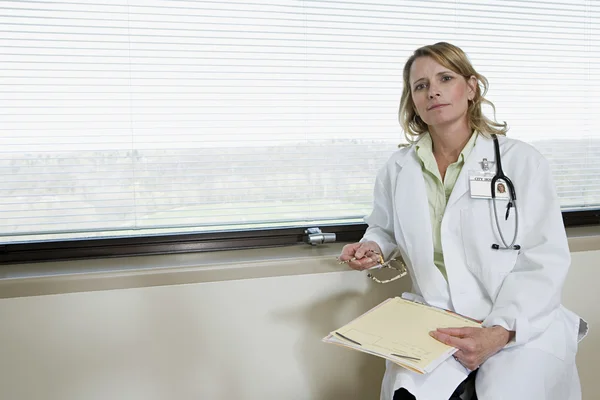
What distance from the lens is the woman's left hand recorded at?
120 centimetres

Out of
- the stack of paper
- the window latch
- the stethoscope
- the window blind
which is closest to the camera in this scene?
the stack of paper

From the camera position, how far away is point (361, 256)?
1.54 m

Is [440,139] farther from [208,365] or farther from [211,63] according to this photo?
[208,365]

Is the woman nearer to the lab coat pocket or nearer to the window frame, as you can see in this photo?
the lab coat pocket

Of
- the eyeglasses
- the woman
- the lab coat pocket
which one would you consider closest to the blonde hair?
the woman

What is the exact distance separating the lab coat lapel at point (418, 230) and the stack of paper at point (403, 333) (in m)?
0.08

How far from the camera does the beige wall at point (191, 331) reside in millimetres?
1528

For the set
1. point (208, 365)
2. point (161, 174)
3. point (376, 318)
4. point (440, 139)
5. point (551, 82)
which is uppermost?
point (551, 82)

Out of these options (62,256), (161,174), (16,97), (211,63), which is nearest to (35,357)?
(62,256)

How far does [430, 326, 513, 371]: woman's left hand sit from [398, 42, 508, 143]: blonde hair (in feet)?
1.96

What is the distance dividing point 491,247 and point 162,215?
3.46 ft

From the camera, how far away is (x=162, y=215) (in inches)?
69.5

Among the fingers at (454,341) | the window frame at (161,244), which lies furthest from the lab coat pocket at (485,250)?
the window frame at (161,244)

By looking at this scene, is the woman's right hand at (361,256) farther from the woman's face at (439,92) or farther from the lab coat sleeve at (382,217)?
the woman's face at (439,92)
